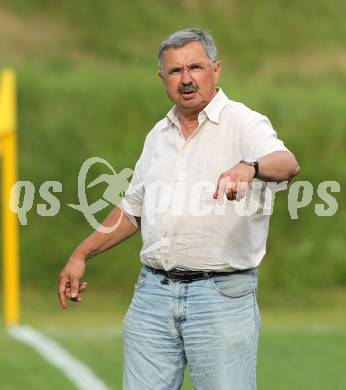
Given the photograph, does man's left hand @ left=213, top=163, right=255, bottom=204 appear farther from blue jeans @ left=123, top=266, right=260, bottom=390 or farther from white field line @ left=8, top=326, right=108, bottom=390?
white field line @ left=8, top=326, right=108, bottom=390

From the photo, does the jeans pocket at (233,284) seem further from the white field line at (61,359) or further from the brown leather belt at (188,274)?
the white field line at (61,359)

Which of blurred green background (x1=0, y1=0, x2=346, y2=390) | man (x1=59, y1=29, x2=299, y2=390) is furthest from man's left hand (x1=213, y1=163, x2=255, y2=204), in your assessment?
blurred green background (x1=0, y1=0, x2=346, y2=390)

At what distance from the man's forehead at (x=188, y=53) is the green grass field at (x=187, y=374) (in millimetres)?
3981

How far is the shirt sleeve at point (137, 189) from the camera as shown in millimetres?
5918

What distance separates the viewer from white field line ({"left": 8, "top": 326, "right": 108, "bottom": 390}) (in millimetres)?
9383

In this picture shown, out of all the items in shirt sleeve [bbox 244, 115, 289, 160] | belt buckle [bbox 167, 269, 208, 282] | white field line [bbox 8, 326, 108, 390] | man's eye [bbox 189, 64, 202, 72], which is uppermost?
man's eye [bbox 189, 64, 202, 72]

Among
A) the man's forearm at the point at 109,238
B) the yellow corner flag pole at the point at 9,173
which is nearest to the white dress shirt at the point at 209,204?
the man's forearm at the point at 109,238

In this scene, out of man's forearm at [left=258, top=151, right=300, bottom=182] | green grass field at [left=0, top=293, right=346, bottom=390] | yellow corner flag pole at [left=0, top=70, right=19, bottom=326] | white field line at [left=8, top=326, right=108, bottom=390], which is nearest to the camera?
man's forearm at [left=258, top=151, right=300, bottom=182]

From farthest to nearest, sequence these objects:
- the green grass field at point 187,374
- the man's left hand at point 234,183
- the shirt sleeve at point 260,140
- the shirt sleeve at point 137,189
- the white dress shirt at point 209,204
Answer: the green grass field at point 187,374
the shirt sleeve at point 137,189
the white dress shirt at point 209,204
the shirt sleeve at point 260,140
the man's left hand at point 234,183

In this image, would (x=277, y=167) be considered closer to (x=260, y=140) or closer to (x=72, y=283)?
(x=260, y=140)

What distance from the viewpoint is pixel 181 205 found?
18.6 ft

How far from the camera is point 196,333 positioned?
18.5ft

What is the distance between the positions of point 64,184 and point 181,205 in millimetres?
11552

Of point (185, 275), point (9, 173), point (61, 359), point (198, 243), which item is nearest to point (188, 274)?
point (185, 275)
